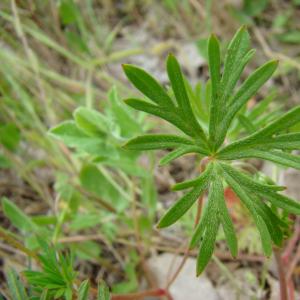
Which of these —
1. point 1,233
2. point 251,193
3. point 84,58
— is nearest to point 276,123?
point 251,193

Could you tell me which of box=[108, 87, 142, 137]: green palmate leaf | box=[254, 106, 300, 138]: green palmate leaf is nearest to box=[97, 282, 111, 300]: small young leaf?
box=[254, 106, 300, 138]: green palmate leaf

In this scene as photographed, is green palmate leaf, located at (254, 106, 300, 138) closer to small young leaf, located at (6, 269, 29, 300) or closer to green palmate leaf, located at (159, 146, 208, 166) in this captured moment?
green palmate leaf, located at (159, 146, 208, 166)

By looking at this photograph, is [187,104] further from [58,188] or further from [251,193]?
[58,188]

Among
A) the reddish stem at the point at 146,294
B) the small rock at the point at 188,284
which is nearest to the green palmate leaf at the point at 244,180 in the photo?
the reddish stem at the point at 146,294

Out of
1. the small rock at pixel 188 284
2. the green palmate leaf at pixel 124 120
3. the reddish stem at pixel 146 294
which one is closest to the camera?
the reddish stem at pixel 146 294

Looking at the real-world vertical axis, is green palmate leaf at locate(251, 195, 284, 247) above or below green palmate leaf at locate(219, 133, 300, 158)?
below

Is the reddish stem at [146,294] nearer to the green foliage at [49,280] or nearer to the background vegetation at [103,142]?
the background vegetation at [103,142]

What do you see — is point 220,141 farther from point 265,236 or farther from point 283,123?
point 265,236
